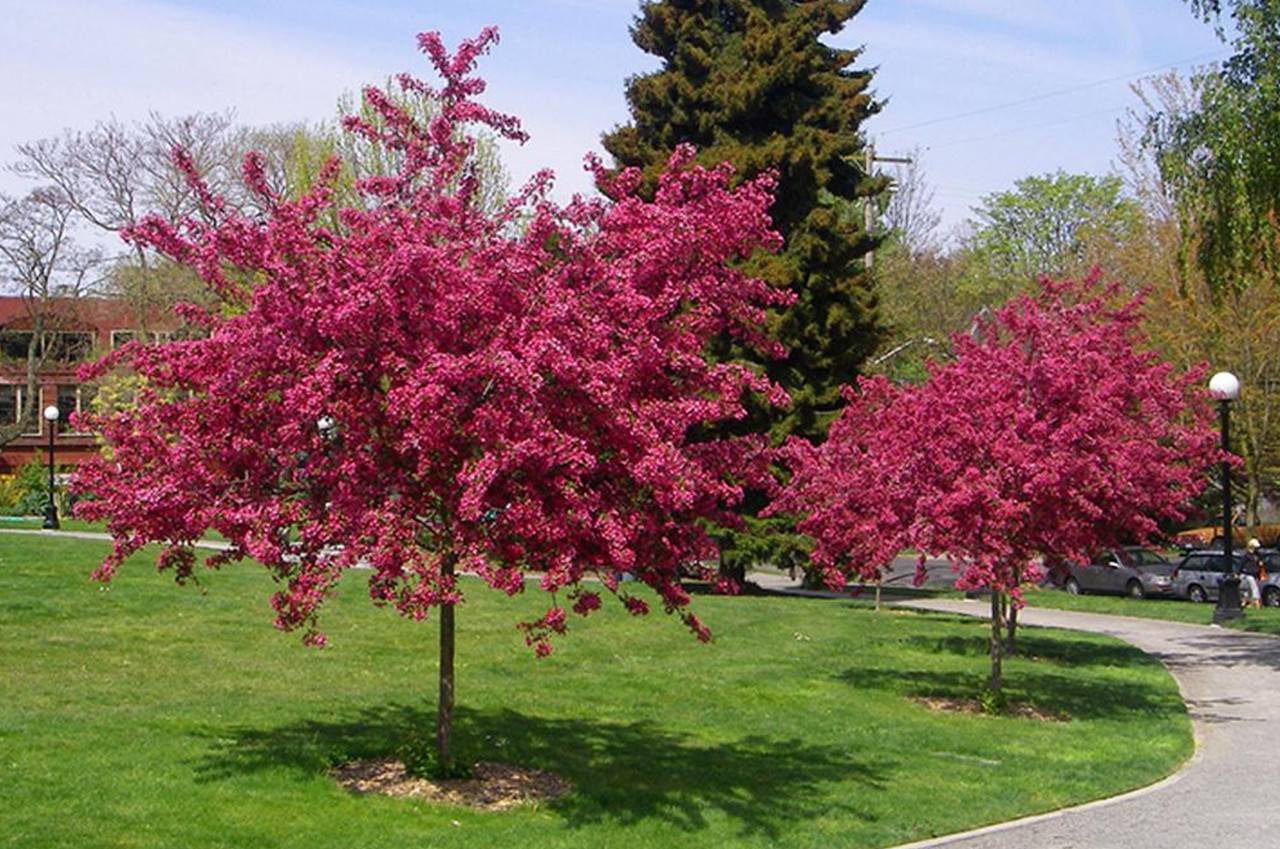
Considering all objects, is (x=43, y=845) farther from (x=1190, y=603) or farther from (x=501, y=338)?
(x=1190, y=603)

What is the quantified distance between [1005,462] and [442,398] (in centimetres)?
761

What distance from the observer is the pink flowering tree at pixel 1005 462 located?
1520cm

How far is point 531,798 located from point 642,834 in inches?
45.4

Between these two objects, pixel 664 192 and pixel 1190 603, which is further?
pixel 1190 603

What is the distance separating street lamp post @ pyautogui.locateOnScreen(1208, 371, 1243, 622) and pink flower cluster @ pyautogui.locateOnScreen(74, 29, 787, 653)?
16.1 meters

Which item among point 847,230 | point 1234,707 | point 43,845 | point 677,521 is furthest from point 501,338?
point 847,230

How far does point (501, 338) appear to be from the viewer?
32.2ft

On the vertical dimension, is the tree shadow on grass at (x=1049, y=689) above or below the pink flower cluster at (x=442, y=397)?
below

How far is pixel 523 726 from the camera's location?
13.4 meters

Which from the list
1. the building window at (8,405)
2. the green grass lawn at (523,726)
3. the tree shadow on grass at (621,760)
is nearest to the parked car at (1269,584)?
the green grass lawn at (523,726)

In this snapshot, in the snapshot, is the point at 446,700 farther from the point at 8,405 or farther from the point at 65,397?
the point at 8,405

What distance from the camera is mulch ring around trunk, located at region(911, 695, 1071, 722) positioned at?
53.3ft

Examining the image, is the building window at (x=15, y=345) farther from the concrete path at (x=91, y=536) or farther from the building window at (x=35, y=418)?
the concrete path at (x=91, y=536)

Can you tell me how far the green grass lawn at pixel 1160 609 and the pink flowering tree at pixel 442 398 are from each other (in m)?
20.7
